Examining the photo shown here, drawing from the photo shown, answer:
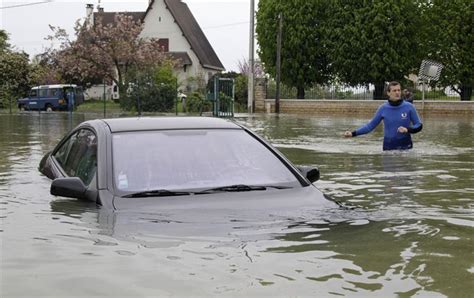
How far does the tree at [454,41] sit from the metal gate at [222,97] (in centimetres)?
1486

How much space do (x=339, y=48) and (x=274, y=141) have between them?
94.0ft

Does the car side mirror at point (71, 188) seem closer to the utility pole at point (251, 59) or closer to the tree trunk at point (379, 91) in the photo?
the utility pole at point (251, 59)

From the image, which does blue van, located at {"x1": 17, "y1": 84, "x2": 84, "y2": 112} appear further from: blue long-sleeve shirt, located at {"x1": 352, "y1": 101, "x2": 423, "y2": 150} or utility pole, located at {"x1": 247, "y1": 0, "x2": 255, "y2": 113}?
blue long-sleeve shirt, located at {"x1": 352, "y1": 101, "x2": 423, "y2": 150}

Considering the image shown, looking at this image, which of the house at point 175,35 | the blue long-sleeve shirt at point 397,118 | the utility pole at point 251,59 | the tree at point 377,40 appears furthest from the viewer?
the house at point 175,35

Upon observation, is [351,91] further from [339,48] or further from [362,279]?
[362,279]

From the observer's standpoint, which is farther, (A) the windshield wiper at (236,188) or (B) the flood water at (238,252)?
(A) the windshield wiper at (236,188)

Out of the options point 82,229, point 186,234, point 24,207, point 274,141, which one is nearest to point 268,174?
point 186,234

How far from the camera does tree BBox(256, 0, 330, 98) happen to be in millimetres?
45875

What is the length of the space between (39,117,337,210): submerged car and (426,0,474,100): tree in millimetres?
38546

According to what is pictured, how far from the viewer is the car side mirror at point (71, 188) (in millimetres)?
5340

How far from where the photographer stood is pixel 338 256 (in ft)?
14.6

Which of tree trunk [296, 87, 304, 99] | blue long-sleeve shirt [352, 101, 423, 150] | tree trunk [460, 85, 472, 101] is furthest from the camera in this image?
tree trunk [296, 87, 304, 99]

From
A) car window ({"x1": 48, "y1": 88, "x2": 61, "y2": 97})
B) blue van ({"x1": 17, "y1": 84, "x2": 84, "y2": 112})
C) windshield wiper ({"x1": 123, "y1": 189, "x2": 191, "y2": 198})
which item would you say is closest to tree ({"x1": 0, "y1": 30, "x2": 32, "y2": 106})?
blue van ({"x1": 17, "y1": 84, "x2": 84, "y2": 112})

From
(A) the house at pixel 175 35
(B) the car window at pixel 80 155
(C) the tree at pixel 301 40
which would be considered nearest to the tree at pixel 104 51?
(C) the tree at pixel 301 40
